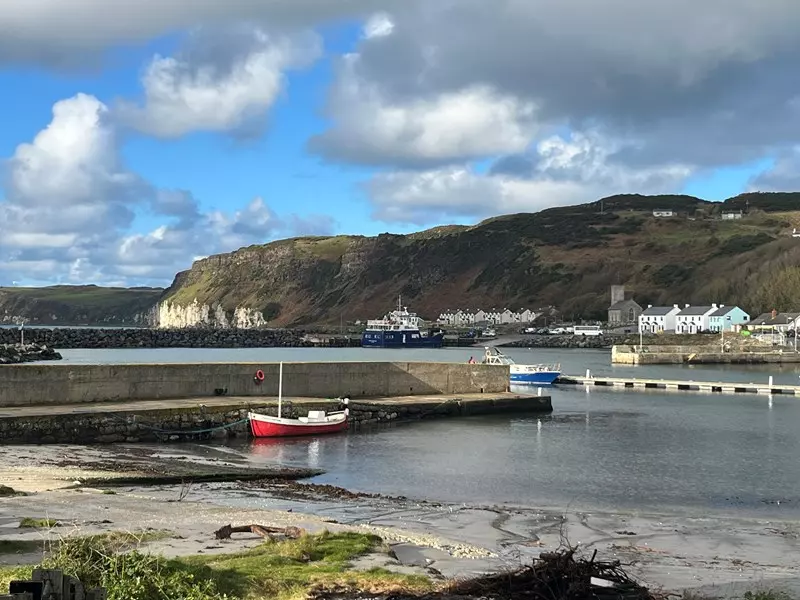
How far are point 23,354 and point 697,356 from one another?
7594cm

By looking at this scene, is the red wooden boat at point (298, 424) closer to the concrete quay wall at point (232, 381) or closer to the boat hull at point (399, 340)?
the concrete quay wall at point (232, 381)

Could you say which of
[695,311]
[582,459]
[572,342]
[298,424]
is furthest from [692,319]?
[298,424]

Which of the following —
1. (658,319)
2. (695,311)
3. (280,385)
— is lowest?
(280,385)

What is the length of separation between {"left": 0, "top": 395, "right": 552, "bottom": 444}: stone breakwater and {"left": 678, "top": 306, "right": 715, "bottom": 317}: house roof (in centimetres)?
12563

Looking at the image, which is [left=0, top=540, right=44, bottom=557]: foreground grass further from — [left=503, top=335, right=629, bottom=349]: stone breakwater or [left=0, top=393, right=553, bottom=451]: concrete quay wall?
[left=503, top=335, right=629, bottom=349]: stone breakwater

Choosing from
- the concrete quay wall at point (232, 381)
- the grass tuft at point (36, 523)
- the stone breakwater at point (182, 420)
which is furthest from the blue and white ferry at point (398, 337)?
the grass tuft at point (36, 523)

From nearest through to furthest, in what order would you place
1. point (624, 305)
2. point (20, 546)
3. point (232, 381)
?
point (20, 546) → point (232, 381) → point (624, 305)

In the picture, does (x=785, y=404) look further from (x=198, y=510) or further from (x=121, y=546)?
(x=121, y=546)

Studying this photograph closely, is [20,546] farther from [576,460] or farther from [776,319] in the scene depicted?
[776,319]

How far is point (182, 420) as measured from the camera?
99.5 feet

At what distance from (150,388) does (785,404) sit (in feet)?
121

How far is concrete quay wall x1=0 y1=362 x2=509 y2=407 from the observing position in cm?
3044

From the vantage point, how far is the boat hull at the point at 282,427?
103 ft

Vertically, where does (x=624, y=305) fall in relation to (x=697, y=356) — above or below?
above
